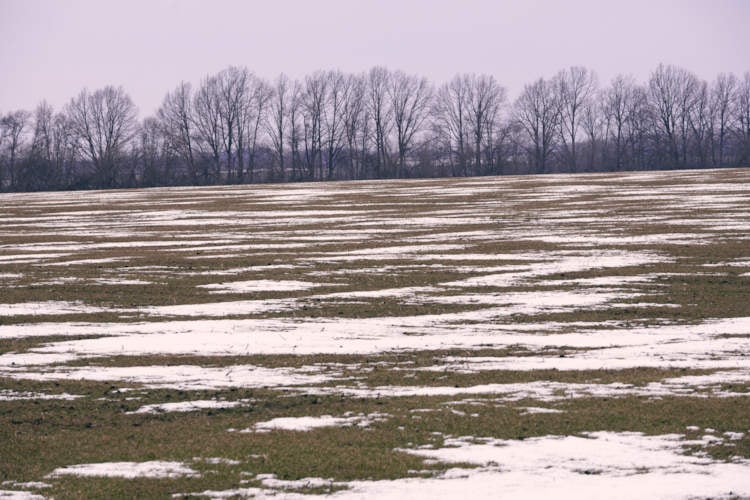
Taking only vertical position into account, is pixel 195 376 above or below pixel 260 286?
below

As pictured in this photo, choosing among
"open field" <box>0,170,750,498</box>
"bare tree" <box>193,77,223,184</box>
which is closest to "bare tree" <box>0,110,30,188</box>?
"bare tree" <box>193,77,223,184</box>

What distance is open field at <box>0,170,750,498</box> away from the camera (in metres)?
9.04

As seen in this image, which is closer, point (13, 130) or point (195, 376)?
point (195, 376)

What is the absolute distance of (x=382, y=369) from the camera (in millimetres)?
13719

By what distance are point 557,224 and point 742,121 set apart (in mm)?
103312

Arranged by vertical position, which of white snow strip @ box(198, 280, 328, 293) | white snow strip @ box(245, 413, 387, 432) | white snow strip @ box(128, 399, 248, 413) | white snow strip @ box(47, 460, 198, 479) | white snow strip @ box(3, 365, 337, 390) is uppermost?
white snow strip @ box(198, 280, 328, 293)

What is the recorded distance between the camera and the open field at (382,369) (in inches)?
356

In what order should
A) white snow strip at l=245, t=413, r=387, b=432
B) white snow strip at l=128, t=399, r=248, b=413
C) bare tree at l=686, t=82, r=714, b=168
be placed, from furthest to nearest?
bare tree at l=686, t=82, r=714, b=168 → white snow strip at l=128, t=399, r=248, b=413 → white snow strip at l=245, t=413, r=387, b=432

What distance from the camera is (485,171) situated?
122375mm

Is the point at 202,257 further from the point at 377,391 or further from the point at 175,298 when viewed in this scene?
the point at 377,391

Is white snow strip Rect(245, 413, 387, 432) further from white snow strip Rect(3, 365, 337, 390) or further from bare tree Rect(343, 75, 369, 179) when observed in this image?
bare tree Rect(343, 75, 369, 179)

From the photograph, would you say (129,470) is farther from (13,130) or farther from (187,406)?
(13,130)

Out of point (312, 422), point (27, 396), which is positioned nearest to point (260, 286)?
point (27, 396)

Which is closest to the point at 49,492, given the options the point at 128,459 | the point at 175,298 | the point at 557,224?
the point at 128,459
